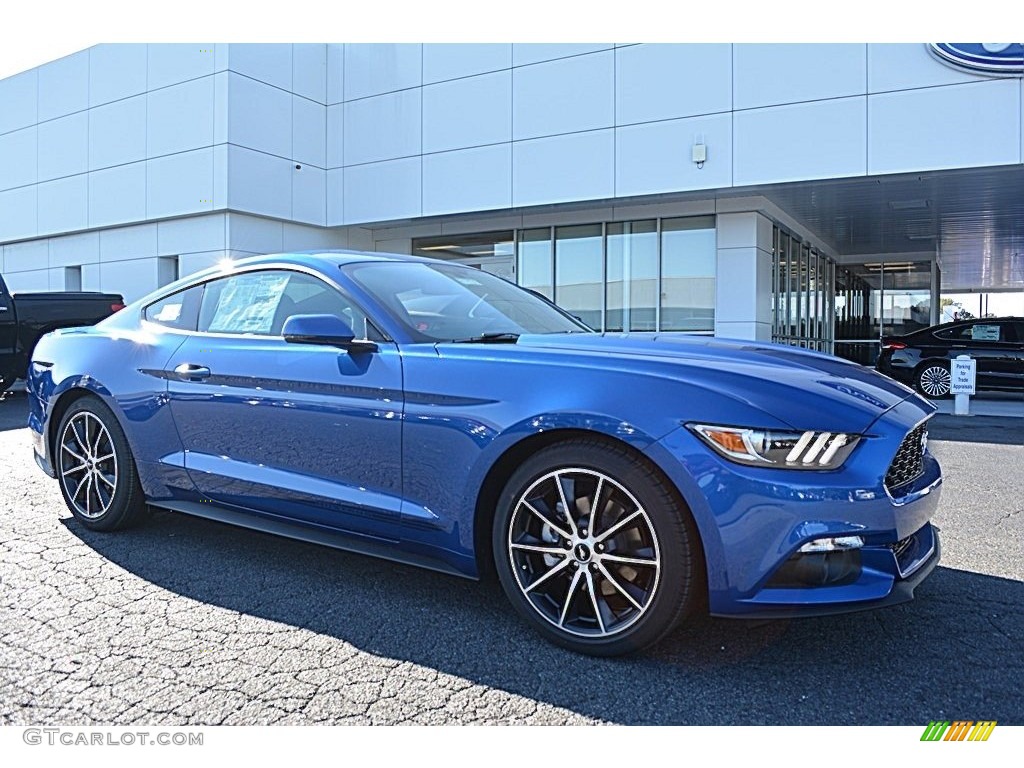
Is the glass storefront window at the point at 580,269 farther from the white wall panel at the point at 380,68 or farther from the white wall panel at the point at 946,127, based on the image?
the white wall panel at the point at 946,127

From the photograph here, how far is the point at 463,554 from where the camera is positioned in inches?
119

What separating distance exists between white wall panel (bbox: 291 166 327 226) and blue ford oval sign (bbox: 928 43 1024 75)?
11.2 m

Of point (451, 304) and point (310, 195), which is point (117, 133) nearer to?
point (310, 195)

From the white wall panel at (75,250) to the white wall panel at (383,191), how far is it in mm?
6222

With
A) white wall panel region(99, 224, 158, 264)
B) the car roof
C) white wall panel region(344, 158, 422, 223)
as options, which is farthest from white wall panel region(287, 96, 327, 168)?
the car roof

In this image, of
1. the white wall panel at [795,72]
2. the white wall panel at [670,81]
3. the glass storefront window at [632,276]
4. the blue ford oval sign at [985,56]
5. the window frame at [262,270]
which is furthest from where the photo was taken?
the glass storefront window at [632,276]

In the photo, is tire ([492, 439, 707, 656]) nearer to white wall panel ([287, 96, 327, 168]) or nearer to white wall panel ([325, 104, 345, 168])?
white wall panel ([287, 96, 327, 168])

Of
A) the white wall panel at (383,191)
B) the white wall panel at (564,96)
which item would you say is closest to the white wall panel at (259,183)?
the white wall panel at (383,191)

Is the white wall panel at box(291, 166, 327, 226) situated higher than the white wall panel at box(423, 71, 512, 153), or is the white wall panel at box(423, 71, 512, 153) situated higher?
the white wall panel at box(423, 71, 512, 153)

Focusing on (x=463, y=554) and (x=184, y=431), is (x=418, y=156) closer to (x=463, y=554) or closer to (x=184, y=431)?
(x=184, y=431)

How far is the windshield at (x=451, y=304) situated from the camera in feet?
11.2

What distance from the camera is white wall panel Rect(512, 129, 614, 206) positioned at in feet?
43.7

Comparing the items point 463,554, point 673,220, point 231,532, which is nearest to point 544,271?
point 673,220

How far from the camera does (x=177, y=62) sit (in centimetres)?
1573
